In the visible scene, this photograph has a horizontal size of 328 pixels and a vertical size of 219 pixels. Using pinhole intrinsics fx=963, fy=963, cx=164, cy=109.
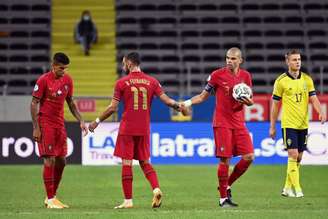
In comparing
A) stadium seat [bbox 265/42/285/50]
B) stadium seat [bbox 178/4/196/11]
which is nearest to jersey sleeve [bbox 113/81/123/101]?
stadium seat [bbox 265/42/285/50]

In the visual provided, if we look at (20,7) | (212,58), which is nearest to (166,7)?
(212,58)

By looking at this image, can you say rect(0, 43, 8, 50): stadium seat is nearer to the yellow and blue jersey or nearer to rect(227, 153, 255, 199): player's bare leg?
the yellow and blue jersey

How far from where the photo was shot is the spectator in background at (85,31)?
30.6 metres

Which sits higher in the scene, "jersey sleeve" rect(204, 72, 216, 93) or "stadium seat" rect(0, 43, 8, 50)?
"stadium seat" rect(0, 43, 8, 50)

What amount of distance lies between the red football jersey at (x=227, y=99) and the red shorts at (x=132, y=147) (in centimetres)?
101

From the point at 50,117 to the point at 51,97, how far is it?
0.28 meters

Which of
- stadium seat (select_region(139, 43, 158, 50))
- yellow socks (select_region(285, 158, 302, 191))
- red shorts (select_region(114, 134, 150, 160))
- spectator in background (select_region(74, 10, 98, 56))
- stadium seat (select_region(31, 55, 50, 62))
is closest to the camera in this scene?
red shorts (select_region(114, 134, 150, 160))

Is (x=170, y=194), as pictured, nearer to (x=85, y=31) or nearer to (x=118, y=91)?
(x=118, y=91)

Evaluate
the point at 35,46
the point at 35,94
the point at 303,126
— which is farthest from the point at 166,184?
the point at 35,46

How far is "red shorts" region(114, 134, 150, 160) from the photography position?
13172 millimetres

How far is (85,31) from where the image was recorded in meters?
30.8

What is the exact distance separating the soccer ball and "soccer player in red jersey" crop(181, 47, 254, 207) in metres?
0.13

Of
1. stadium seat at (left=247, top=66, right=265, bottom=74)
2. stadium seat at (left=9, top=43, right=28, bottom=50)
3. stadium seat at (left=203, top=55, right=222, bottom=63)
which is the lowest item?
stadium seat at (left=247, top=66, right=265, bottom=74)

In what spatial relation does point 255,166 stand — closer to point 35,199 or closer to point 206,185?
point 206,185
